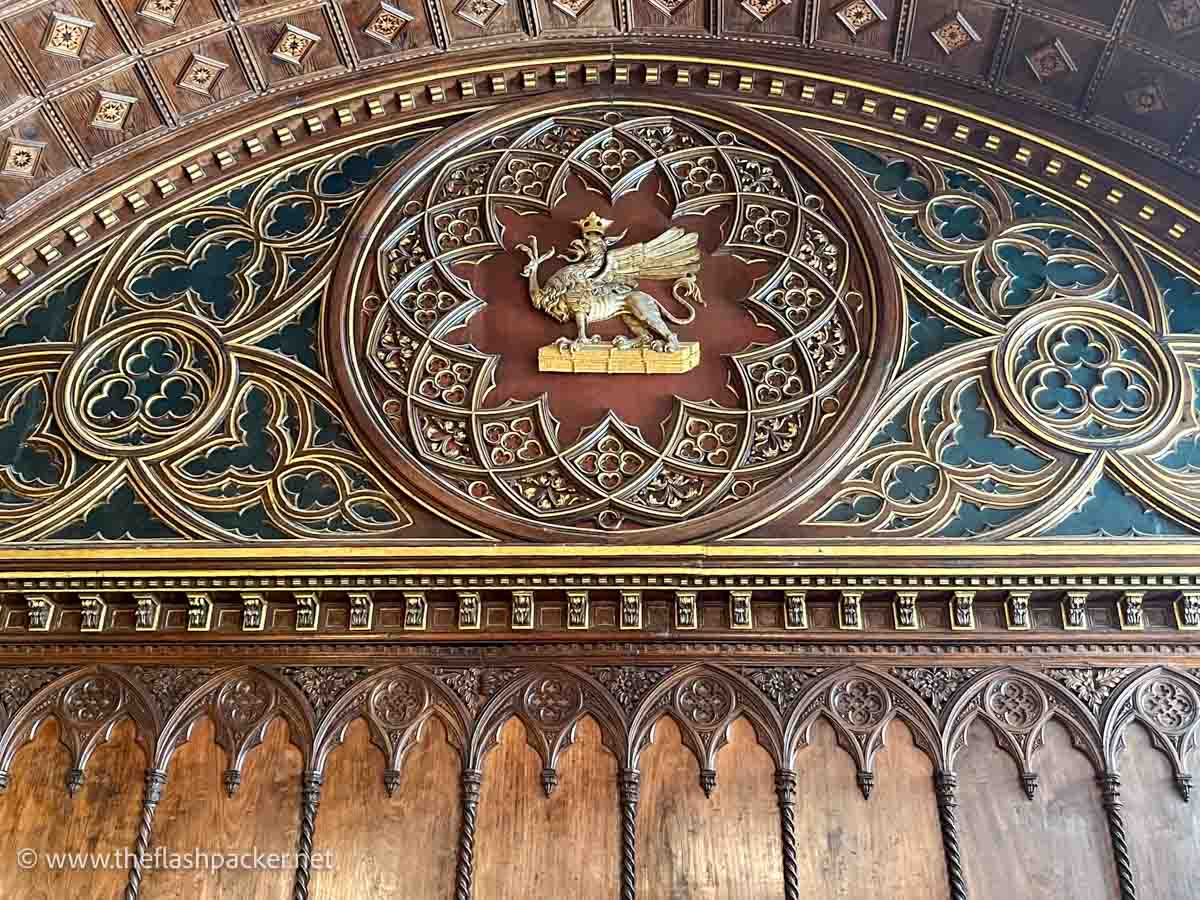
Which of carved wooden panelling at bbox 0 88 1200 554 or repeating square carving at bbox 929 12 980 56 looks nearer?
carved wooden panelling at bbox 0 88 1200 554

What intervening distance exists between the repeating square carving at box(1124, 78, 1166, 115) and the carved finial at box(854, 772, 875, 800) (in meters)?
5.60

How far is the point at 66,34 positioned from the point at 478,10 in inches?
Result: 122

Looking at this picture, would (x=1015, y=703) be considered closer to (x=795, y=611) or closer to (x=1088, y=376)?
(x=795, y=611)

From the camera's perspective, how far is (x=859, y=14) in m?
9.41

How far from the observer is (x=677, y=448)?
8297 millimetres

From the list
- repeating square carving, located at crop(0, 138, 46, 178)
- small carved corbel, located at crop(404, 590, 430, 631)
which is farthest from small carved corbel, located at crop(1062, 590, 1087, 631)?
repeating square carving, located at crop(0, 138, 46, 178)

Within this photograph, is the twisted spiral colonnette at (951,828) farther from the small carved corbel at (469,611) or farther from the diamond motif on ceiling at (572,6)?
the diamond motif on ceiling at (572,6)

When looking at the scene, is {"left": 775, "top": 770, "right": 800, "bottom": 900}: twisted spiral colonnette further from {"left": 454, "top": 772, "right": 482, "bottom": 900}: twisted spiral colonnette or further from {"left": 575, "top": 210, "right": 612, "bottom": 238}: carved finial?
{"left": 575, "top": 210, "right": 612, "bottom": 238}: carved finial

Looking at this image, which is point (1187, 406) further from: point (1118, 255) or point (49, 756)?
point (49, 756)

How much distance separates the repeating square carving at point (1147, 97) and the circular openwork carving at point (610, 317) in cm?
224

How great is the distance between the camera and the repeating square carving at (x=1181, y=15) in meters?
8.38

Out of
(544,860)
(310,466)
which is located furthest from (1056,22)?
(544,860)

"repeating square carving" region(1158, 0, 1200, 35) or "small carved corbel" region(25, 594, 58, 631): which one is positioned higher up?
"repeating square carving" region(1158, 0, 1200, 35)

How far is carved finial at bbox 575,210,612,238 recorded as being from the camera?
9.13 metres
